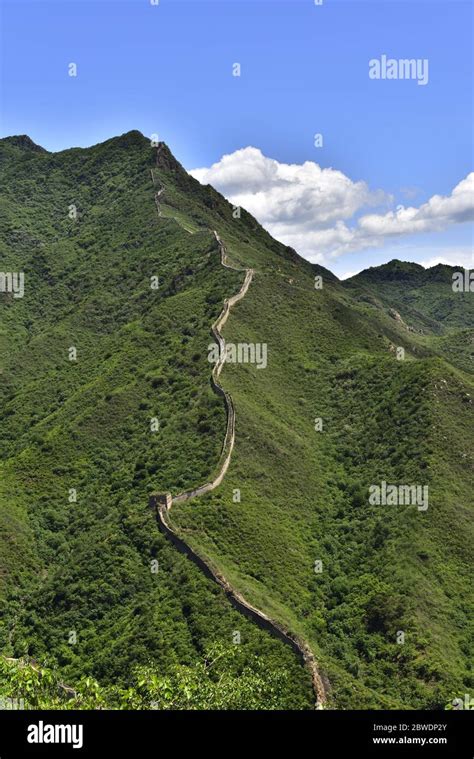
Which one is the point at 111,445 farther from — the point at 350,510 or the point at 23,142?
the point at 23,142

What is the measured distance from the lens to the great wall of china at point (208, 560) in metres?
38.0

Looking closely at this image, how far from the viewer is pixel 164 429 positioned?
207 ft

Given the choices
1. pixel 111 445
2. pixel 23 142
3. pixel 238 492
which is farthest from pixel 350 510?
pixel 23 142

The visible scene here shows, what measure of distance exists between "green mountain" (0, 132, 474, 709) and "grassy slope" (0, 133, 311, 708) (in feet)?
0.66

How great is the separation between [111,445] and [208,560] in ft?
72.2

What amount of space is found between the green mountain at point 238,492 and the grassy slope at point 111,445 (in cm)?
20

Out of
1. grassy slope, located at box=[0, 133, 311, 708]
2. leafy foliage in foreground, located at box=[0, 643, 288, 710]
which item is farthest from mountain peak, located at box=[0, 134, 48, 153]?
leafy foliage in foreground, located at box=[0, 643, 288, 710]

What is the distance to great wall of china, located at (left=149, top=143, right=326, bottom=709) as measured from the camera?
125 ft

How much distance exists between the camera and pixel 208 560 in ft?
149

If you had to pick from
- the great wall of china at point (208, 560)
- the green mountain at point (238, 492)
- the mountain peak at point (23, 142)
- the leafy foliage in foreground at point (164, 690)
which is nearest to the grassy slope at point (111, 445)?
the green mountain at point (238, 492)

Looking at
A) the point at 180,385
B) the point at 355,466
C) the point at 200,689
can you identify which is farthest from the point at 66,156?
the point at 200,689

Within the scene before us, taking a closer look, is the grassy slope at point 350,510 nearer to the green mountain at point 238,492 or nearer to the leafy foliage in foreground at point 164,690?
the green mountain at point 238,492

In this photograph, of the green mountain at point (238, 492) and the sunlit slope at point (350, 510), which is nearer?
the green mountain at point (238, 492)

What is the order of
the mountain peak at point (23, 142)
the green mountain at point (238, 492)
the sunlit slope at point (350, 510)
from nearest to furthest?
the green mountain at point (238, 492), the sunlit slope at point (350, 510), the mountain peak at point (23, 142)
